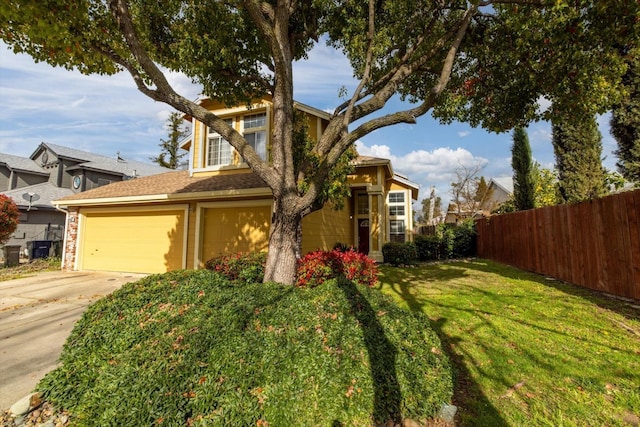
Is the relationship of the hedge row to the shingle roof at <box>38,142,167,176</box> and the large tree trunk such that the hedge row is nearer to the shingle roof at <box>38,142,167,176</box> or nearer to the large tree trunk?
the large tree trunk

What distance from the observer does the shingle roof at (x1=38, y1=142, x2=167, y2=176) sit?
21.3 meters

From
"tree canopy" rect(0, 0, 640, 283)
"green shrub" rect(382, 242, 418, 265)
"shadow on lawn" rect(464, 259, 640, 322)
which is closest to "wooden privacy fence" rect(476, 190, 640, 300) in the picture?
"shadow on lawn" rect(464, 259, 640, 322)

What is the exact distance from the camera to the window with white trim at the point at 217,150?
1066 cm

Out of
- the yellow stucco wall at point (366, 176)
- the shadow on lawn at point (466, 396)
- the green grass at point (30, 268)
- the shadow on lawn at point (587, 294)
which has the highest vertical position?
the yellow stucco wall at point (366, 176)

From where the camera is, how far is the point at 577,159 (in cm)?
946

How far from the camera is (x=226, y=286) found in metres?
4.74

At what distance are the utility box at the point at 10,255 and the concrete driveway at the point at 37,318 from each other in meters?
4.36

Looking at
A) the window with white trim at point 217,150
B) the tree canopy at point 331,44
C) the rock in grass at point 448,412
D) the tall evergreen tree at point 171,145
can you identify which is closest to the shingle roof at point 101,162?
the tall evergreen tree at point 171,145

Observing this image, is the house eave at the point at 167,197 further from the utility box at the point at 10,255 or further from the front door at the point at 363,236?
the front door at the point at 363,236

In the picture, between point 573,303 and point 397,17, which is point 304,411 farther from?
point 397,17

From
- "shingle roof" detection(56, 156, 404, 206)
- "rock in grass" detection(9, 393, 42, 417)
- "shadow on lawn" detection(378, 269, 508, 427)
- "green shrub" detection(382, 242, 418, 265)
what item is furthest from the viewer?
"green shrub" detection(382, 242, 418, 265)

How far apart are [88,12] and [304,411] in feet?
27.8

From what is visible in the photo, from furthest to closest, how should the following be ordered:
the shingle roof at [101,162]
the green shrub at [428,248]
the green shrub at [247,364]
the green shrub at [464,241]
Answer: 1. the shingle roof at [101,162]
2. the green shrub at [464,241]
3. the green shrub at [428,248]
4. the green shrub at [247,364]

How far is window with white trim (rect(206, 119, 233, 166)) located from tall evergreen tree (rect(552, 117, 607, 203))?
1089cm
